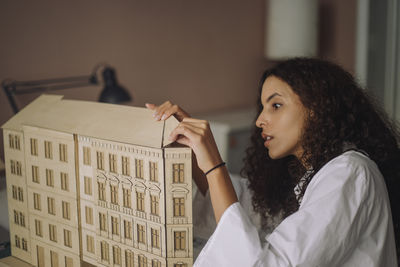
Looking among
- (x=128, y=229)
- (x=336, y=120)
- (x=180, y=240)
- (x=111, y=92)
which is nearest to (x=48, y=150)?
(x=128, y=229)

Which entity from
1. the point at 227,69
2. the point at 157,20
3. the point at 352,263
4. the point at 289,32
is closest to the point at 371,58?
the point at 289,32

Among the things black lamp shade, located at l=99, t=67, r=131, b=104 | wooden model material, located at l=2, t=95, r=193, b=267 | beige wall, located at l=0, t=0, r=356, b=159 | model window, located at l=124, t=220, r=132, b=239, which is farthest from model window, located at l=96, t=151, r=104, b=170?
beige wall, located at l=0, t=0, r=356, b=159

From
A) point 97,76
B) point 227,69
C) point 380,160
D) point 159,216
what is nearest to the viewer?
point 159,216

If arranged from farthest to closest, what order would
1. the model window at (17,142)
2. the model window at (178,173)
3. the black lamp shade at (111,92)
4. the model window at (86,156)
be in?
the black lamp shade at (111,92), the model window at (17,142), the model window at (86,156), the model window at (178,173)

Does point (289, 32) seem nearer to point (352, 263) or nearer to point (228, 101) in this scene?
point (228, 101)

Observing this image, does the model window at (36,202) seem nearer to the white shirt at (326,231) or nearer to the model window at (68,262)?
the model window at (68,262)

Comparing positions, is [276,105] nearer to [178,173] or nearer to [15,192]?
[178,173]

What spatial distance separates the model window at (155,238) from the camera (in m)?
0.79

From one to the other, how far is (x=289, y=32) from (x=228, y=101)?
0.60 meters

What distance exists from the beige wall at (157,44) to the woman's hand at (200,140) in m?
1.24

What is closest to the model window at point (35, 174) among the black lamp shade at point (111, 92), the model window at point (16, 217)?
the model window at point (16, 217)

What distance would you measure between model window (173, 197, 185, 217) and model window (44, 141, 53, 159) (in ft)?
1.01

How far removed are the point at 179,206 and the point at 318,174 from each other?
327 mm

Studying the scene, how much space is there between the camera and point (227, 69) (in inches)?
115
